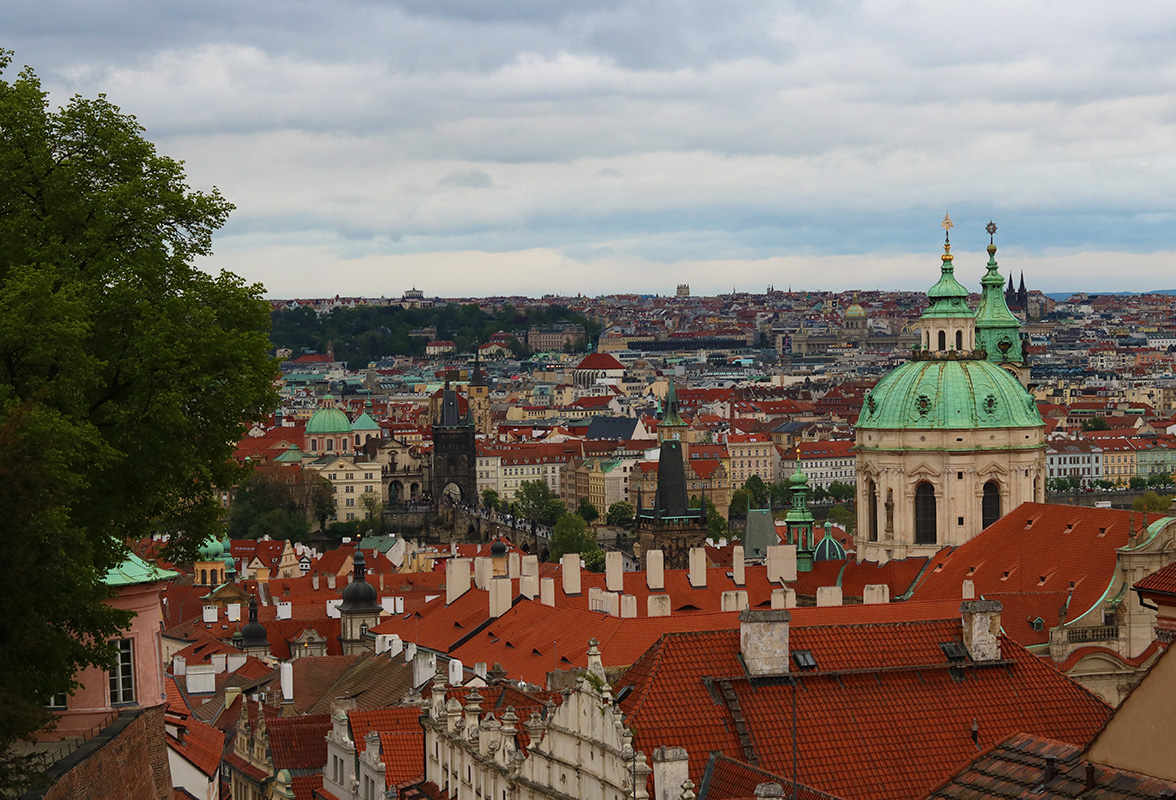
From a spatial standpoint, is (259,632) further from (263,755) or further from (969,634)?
(969,634)

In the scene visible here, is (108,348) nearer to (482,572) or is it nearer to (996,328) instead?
(482,572)

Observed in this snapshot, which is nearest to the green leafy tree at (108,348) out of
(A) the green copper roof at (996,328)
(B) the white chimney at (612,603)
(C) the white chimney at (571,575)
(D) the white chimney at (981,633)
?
(D) the white chimney at (981,633)

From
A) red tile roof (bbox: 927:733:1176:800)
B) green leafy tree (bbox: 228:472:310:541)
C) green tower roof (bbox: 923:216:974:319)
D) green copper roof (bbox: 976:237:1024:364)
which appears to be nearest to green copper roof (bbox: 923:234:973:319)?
green tower roof (bbox: 923:216:974:319)

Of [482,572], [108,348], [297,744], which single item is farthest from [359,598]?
[108,348]

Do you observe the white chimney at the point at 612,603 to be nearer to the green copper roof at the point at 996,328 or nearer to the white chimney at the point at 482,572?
the white chimney at the point at 482,572

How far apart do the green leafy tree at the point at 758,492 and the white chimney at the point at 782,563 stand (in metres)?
91.5

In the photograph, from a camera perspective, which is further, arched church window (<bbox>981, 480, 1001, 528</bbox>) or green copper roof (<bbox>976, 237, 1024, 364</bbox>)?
green copper roof (<bbox>976, 237, 1024, 364</bbox>)

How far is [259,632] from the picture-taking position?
66.2 m

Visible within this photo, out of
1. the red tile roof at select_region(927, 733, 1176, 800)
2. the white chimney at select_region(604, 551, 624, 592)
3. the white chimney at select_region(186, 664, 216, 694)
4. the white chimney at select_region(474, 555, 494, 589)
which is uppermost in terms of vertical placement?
the red tile roof at select_region(927, 733, 1176, 800)

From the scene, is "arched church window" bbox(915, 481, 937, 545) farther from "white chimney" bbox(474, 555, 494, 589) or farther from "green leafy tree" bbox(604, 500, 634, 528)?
"green leafy tree" bbox(604, 500, 634, 528)

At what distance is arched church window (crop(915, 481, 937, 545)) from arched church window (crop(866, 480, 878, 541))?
5.61ft

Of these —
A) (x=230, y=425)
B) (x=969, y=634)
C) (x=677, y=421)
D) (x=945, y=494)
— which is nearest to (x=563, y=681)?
(x=969, y=634)

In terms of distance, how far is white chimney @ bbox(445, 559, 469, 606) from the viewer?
63500 mm

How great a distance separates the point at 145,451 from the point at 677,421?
338 ft
